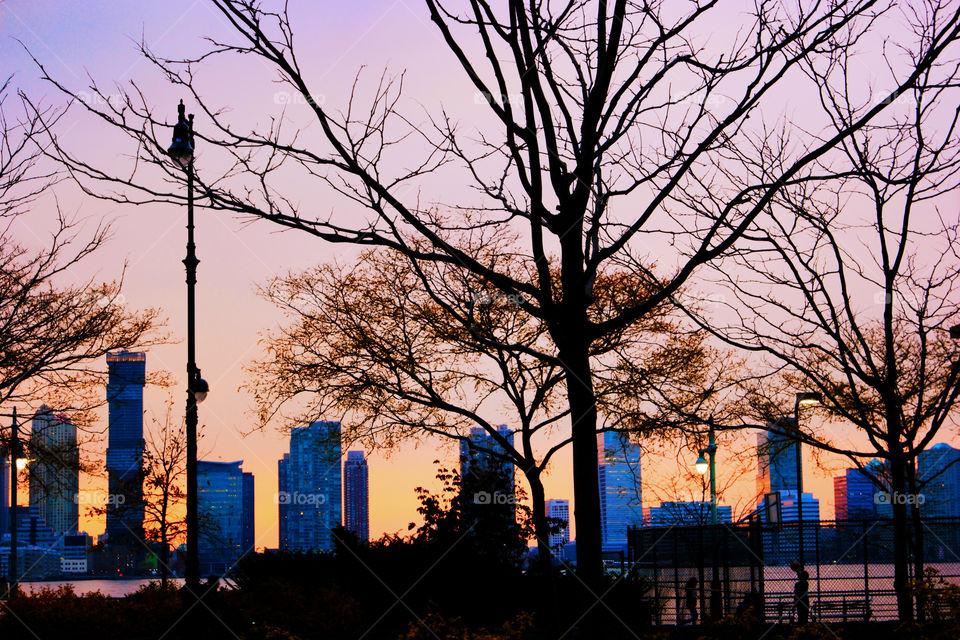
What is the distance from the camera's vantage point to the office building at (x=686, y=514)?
45500 mm

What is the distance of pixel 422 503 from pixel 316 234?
1881 cm

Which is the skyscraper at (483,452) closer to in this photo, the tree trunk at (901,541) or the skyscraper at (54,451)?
the tree trunk at (901,541)

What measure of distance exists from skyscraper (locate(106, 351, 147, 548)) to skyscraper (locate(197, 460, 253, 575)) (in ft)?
9.45

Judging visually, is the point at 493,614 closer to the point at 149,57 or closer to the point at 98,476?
the point at 98,476

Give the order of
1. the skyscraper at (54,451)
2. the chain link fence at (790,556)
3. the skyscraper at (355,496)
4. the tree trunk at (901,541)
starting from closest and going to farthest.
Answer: the tree trunk at (901,541), the chain link fence at (790,556), the skyscraper at (54,451), the skyscraper at (355,496)

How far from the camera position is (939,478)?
1097 inches

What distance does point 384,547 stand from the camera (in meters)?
18.9

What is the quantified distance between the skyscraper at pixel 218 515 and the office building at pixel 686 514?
65.6 feet

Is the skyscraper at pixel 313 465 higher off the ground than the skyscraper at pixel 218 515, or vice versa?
the skyscraper at pixel 313 465

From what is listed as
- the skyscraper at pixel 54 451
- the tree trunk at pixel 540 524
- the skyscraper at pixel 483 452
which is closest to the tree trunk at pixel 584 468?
the tree trunk at pixel 540 524

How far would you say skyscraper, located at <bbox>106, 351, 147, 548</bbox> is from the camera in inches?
851

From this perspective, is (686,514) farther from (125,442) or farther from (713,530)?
(713,530)

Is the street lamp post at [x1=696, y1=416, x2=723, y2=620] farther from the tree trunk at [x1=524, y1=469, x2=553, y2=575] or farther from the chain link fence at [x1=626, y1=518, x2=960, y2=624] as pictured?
the tree trunk at [x1=524, y1=469, x2=553, y2=575]

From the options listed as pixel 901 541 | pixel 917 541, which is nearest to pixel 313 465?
pixel 917 541
